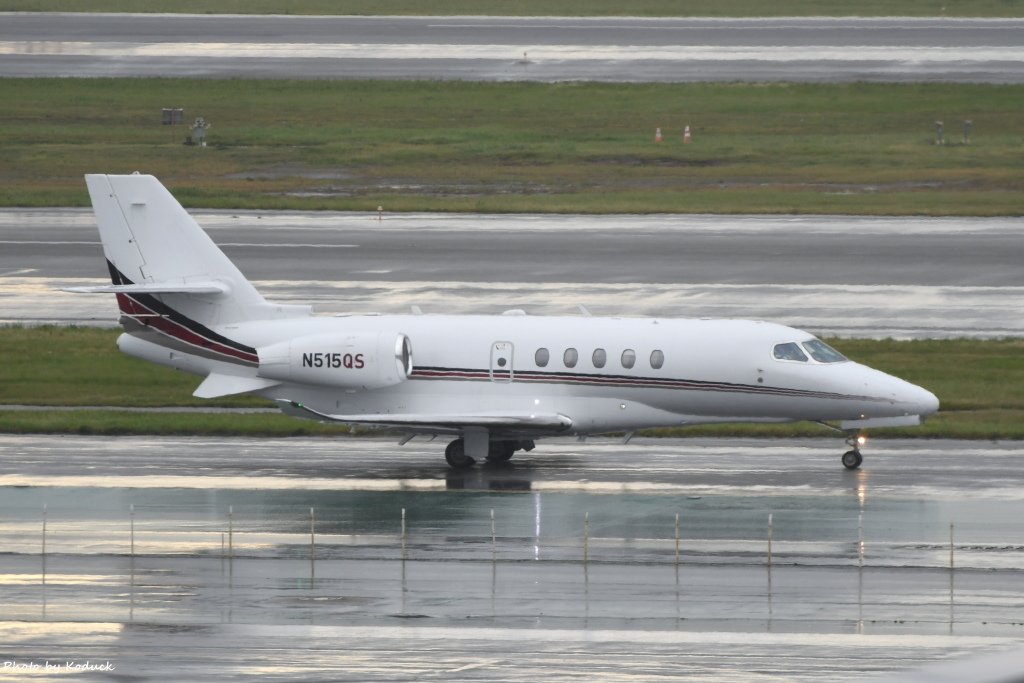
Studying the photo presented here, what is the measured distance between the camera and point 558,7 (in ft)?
407

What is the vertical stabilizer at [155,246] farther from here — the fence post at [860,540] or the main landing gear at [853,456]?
the fence post at [860,540]

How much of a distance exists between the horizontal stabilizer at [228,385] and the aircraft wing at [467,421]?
127 centimetres

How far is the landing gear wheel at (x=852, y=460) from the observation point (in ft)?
107

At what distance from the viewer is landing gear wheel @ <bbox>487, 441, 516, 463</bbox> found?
34.1 metres

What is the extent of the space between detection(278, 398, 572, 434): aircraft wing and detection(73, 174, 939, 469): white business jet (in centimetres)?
4

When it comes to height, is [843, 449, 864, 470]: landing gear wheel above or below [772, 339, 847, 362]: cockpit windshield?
below

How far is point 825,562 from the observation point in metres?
25.5

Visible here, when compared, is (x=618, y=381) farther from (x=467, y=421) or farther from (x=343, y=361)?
(x=343, y=361)

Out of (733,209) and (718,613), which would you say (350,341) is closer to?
(718,613)

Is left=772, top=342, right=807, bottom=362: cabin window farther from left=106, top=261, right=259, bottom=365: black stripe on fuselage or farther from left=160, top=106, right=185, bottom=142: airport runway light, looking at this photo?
left=160, top=106, right=185, bottom=142: airport runway light

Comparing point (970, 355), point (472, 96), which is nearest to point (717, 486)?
point (970, 355)

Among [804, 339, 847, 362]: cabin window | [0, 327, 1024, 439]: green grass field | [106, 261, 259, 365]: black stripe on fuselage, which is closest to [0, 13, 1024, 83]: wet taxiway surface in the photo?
[0, 327, 1024, 439]: green grass field

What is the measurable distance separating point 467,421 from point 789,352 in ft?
20.2

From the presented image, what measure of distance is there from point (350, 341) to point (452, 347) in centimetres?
195
